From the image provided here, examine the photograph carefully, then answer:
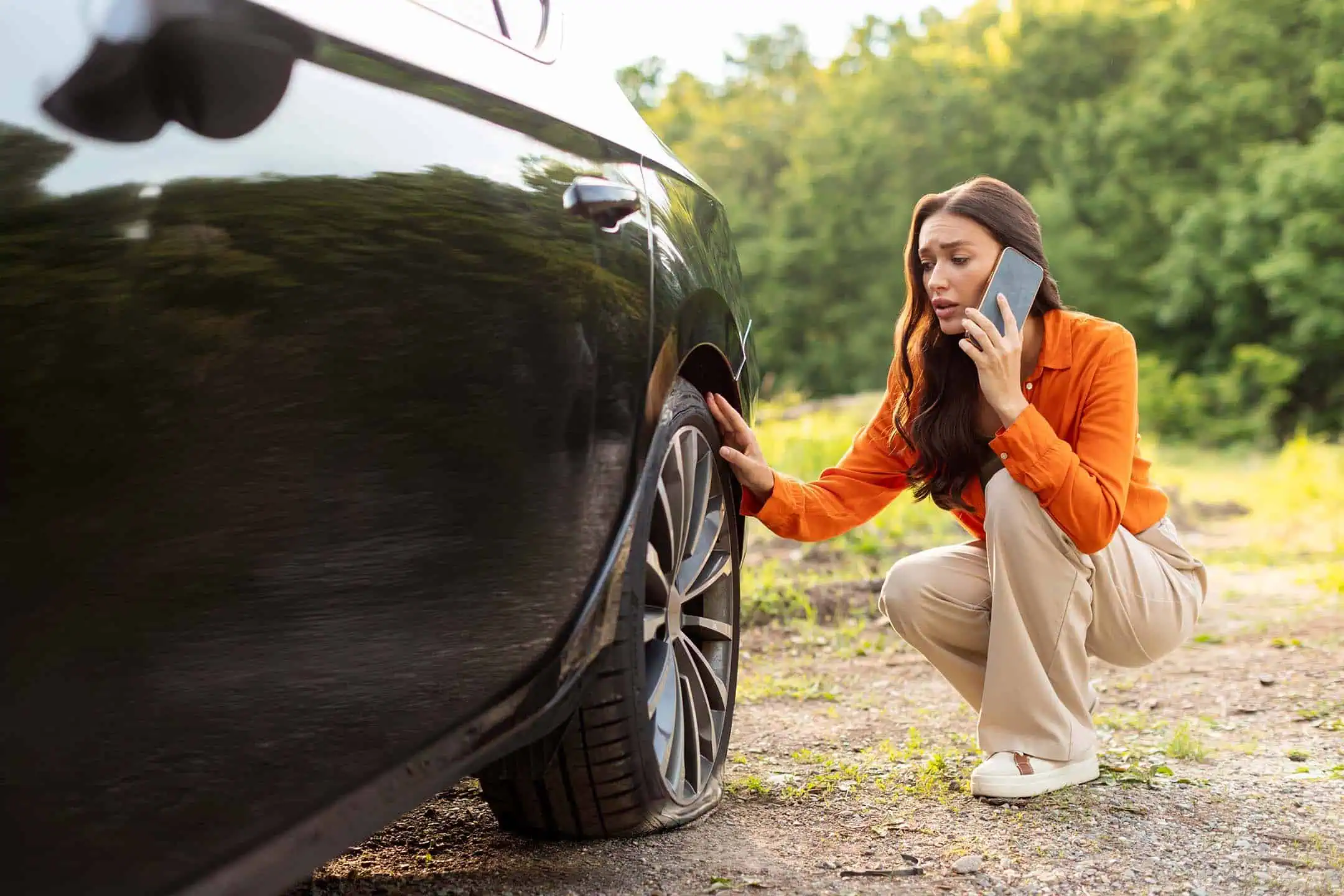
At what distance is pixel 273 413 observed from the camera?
154 centimetres

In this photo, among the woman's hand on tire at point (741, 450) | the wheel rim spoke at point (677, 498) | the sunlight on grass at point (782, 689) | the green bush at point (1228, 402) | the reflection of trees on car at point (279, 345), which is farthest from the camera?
the green bush at point (1228, 402)

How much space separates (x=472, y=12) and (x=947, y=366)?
158 cm

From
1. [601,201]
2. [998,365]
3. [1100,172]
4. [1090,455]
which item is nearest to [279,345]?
[601,201]

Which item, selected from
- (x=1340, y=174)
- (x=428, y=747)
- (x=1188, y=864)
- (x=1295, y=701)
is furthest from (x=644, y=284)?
(x=1340, y=174)

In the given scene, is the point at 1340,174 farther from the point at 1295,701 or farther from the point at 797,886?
the point at 797,886

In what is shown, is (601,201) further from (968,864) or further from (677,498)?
(968,864)

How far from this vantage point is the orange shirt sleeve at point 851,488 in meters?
3.26

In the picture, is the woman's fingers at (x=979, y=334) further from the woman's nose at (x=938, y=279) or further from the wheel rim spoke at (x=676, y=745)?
the wheel rim spoke at (x=676, y=745)

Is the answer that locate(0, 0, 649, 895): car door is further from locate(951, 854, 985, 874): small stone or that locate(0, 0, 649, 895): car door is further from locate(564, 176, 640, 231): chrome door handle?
locate(951, 854, 985, 874): small stone

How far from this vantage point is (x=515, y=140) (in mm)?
2016

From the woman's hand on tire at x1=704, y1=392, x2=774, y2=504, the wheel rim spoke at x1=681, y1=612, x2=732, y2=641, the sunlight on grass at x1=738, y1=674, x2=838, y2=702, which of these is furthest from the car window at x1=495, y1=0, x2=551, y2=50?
the sunlight on grass at x1=738, y1=674, x2=838, y2=702

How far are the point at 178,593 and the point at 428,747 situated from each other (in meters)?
0.55

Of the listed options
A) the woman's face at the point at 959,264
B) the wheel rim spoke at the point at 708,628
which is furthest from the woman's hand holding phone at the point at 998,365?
the wheel rim spoke at the point at 708,628

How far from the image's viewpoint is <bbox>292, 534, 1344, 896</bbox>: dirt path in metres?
2.48
